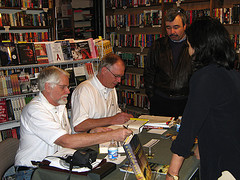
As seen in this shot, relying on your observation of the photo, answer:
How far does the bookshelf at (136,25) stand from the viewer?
488cm

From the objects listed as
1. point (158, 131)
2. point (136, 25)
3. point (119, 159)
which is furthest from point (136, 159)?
point (136, 25)

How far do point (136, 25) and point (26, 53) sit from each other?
2.55 m

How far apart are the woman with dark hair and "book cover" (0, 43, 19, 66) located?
3052 millimetres

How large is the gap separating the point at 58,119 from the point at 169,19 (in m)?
1.90

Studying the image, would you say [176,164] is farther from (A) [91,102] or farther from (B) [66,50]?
(B) [66,50]

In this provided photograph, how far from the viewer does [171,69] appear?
3357 millimetres

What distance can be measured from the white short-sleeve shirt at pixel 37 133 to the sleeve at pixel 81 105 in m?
0.41

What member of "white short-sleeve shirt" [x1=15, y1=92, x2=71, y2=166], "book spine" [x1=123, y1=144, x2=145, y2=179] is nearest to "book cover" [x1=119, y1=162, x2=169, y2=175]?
"book spine" [x1=123, y1=144, x2=145, y2=179]

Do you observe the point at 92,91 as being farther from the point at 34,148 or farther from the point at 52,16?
the point at 52,16

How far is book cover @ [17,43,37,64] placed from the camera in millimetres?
3898

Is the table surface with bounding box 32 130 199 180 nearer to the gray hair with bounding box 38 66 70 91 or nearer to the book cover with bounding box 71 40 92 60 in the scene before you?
the gray hair with bounding box 38 66 70 91

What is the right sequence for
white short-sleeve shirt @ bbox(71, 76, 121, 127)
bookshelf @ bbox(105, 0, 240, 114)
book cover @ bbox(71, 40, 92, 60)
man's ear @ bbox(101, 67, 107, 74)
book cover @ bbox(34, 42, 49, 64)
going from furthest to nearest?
bookshelf @ bbox(105, 0, 240, 114)
book cover @ bbox(71, 40, 92, 60)
book cover @ bbox(34, 42, 49, 64)
man's ear @ bbox(101, 67, 107, 74)
white short-sleeve shirt @ bbox(71, 76, 121, 127)

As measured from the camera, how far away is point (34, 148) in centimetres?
210

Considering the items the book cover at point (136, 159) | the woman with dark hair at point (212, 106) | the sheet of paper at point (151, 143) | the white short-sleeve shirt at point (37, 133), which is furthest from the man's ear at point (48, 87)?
the woman with dark hair at point (212, 106)
